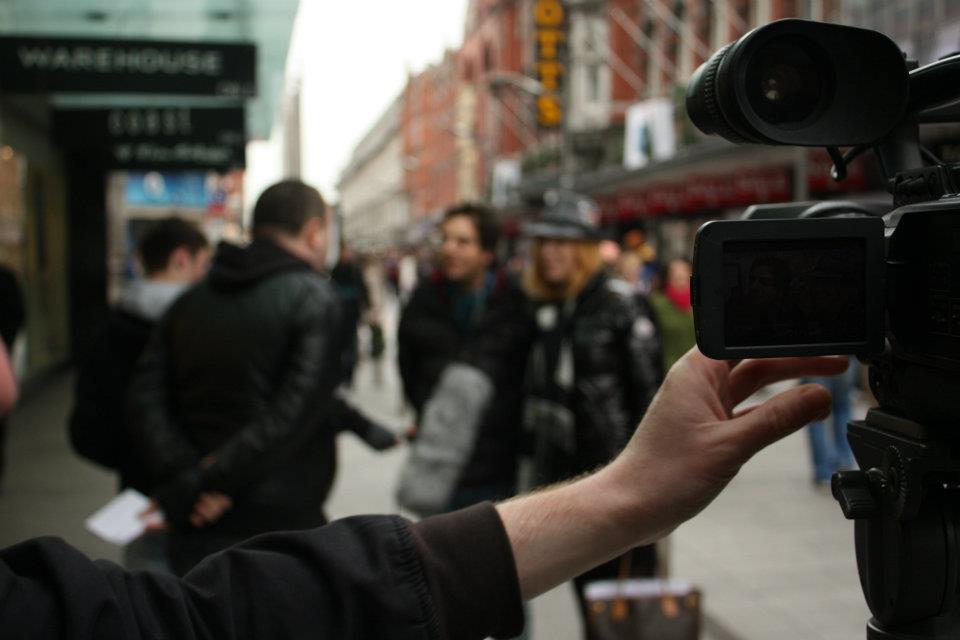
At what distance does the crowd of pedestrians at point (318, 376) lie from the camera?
2979mm

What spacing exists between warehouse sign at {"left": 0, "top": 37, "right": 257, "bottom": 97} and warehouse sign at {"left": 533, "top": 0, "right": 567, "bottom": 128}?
15790 mm

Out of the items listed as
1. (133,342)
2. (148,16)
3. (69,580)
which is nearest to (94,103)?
(148,16)

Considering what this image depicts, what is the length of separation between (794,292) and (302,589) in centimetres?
68

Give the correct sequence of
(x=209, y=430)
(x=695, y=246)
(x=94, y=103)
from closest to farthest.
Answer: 1. (x=695, y=246)
2. (x=209, y=430)
3. (x=94, y=103)

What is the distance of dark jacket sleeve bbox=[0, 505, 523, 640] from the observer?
109 centimetres

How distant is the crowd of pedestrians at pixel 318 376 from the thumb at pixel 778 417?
144 cm

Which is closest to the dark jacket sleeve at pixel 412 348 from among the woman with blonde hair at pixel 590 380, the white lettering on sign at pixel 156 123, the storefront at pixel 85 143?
the woman with blonde hair at pixel 590 380

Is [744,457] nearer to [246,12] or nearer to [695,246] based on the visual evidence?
[695,246]

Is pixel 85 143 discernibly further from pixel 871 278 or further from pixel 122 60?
pixel 871 278

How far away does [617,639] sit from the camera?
315 centimetres

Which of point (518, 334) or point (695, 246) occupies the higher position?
point (695, 246)

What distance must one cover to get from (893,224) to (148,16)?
8.12 meters

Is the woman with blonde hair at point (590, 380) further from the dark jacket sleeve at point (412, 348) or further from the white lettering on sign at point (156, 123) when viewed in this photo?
the white lettering on sign at point (156, 123)

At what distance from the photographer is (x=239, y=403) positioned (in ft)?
9.80
